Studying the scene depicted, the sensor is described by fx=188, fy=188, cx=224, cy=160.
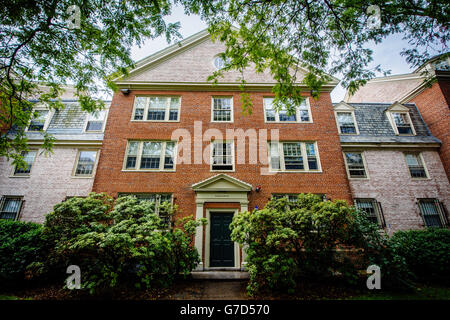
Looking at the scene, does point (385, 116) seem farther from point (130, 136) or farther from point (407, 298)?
point (130, 136)

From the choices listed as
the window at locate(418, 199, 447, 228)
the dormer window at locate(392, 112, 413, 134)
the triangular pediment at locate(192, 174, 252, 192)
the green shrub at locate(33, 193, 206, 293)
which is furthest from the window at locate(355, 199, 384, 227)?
the green shrub at locate(33, 193, 206, 293)

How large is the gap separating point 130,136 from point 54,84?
175 inches

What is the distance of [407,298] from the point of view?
589 cm

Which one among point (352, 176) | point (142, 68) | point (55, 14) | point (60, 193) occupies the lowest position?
point (60, 193)

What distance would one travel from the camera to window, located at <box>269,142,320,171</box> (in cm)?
1083

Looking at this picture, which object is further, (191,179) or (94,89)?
(191,179)

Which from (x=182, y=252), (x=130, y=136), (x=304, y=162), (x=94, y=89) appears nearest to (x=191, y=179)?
(x=182, y=252)

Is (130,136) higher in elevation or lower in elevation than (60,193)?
higher

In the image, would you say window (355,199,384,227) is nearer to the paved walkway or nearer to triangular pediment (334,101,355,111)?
triangular pediment (334,101,355,111)

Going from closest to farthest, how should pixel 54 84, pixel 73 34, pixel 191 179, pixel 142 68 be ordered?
1. pixel 73 34
2. pixel 54 84
3. pixel 191 179
4. pixel 142 68

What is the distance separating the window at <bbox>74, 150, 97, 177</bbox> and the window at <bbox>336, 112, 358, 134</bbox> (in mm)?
16187

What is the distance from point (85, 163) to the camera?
11.6 meters

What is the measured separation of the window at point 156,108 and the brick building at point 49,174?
2.39m

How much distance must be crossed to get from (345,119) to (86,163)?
17348mm
